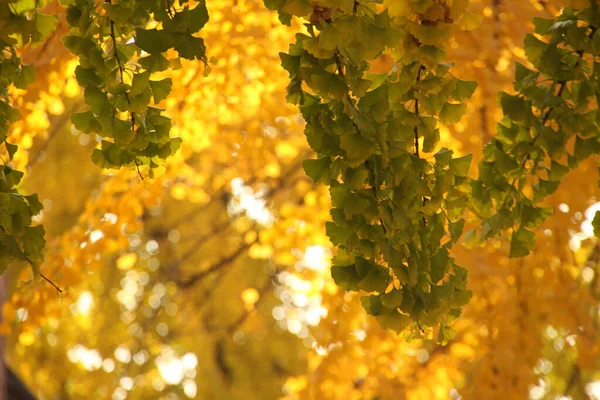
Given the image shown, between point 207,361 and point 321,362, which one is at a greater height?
point 321,362

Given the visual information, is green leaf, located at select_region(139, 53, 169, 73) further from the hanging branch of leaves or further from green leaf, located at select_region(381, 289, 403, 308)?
green leaf, located at select_region(381, 289, 403, 308)

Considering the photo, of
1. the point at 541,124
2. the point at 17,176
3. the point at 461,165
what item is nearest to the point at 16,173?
the point at 17,176

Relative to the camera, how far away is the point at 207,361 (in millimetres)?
5473

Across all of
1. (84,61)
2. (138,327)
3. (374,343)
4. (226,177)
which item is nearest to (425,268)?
(84,61)

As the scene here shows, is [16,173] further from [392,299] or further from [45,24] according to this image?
[392,299]

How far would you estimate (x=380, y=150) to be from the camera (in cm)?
92

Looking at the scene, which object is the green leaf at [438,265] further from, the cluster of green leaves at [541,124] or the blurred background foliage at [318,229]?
the blurred background foliage at [318,229]

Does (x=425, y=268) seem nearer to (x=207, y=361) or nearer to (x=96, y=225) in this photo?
(x=96, y=225)

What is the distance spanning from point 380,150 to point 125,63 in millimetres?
349

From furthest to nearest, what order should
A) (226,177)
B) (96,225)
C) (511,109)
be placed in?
(226,177) → (96,225) → (511,109)

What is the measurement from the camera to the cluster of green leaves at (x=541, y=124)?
1.02m

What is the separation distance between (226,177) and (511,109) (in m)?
2.40

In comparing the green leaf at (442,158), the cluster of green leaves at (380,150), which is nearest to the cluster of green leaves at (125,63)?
the cluster of green leaves at (380,150)

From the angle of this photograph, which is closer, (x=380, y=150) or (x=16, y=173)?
(x=380, y=150)
